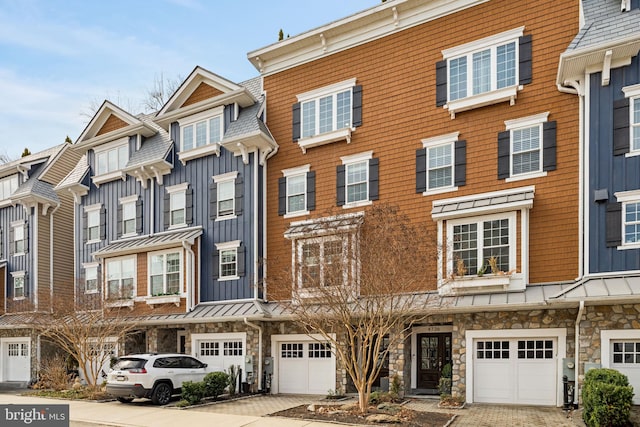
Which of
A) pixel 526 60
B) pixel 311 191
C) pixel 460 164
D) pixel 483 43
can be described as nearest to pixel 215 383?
pixel 311 191

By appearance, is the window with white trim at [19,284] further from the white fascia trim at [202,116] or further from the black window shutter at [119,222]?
the white fascia trim at [202,116]

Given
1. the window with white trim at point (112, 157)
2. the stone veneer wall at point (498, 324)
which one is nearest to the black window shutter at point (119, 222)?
the window with white trim at point (112, 157)

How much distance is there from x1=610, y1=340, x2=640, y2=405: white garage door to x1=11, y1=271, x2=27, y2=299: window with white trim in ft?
88.6

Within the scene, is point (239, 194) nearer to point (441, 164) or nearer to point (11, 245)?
point (441, 164)

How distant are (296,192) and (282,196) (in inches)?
23.8

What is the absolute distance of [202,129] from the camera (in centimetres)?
2175

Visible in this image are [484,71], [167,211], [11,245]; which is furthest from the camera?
[11,245]

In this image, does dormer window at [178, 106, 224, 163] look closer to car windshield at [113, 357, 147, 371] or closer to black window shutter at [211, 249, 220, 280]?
black window shutter at [211, 249, 220, 280]

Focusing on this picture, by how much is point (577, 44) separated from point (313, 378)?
1312cm

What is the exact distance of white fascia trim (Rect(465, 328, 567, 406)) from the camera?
47.0ft

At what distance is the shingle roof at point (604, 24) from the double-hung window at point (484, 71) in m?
1.64

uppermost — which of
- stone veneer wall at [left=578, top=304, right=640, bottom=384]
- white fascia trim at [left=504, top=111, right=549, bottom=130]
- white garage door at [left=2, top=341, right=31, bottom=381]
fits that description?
white fascia trim at [left=504, top=111, right=549, bottom=130]

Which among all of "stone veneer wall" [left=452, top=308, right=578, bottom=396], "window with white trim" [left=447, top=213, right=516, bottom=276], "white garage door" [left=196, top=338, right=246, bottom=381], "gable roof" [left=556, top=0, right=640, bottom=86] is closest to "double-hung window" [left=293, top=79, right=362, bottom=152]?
"window with white trim" [left=447, top=213, right=516, bottom=276]

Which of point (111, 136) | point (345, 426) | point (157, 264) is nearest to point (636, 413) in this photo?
point (345, 426)
